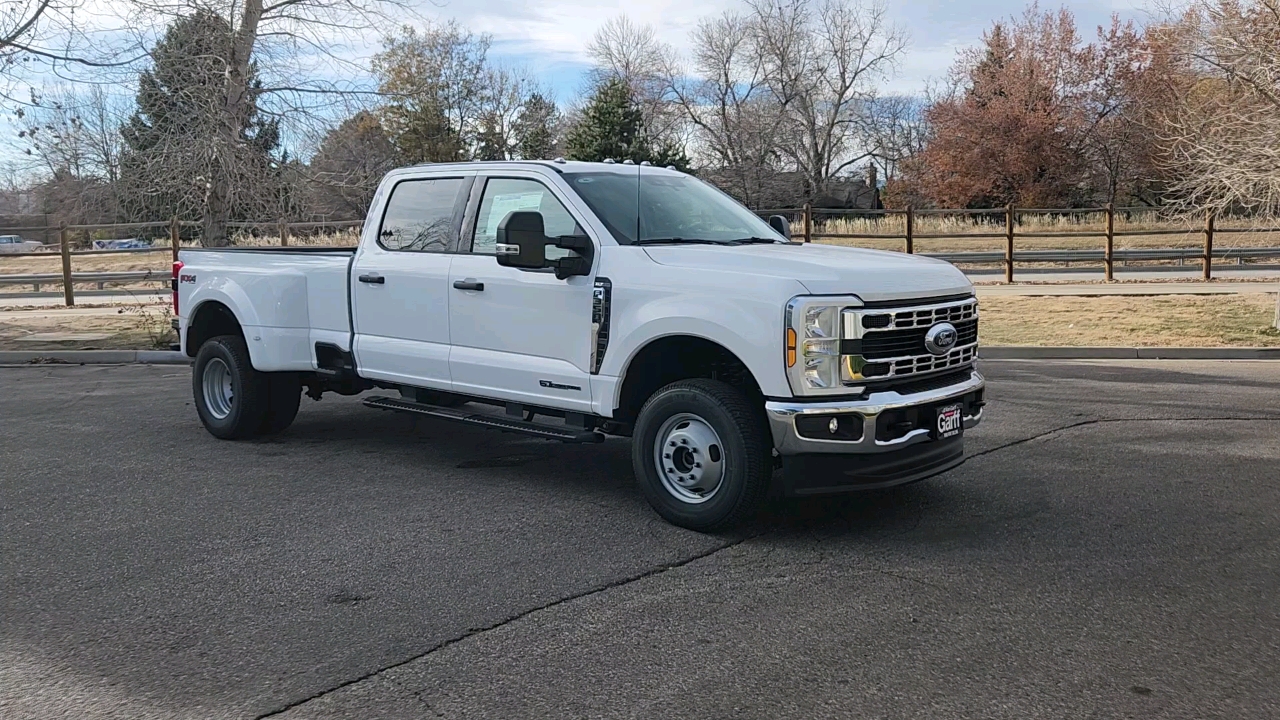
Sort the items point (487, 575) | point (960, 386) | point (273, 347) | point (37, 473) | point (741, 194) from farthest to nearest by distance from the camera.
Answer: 1. point (741, 194)
2. point (273, 347)
3. point (37, 473)
4. point (960, 386)
5. point (487, 575)

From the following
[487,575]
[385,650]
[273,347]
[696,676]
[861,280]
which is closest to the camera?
[696,676]

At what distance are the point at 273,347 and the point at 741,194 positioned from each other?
154ft

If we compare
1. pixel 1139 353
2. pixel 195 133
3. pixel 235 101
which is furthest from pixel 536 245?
pixel 195 133

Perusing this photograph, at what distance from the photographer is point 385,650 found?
13.5ft

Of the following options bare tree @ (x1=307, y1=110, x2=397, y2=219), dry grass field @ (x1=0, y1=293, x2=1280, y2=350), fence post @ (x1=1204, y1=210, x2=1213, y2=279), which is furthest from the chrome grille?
fence post @ (x1=1204, y1=210, x2=1213, y2=279)

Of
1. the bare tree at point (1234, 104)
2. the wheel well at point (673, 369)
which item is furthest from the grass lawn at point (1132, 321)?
the wheel well at point (673, 369)

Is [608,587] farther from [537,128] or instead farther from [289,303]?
[537,128]

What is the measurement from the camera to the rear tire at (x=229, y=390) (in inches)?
315

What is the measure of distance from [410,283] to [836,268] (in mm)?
2939

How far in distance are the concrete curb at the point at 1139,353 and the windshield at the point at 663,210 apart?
6.92 metres

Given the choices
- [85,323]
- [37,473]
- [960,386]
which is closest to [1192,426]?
[960,386]

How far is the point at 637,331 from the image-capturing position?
5.80 m

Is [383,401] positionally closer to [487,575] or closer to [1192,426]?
[487,575]

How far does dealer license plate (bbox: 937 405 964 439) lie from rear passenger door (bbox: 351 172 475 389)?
3044 mm
